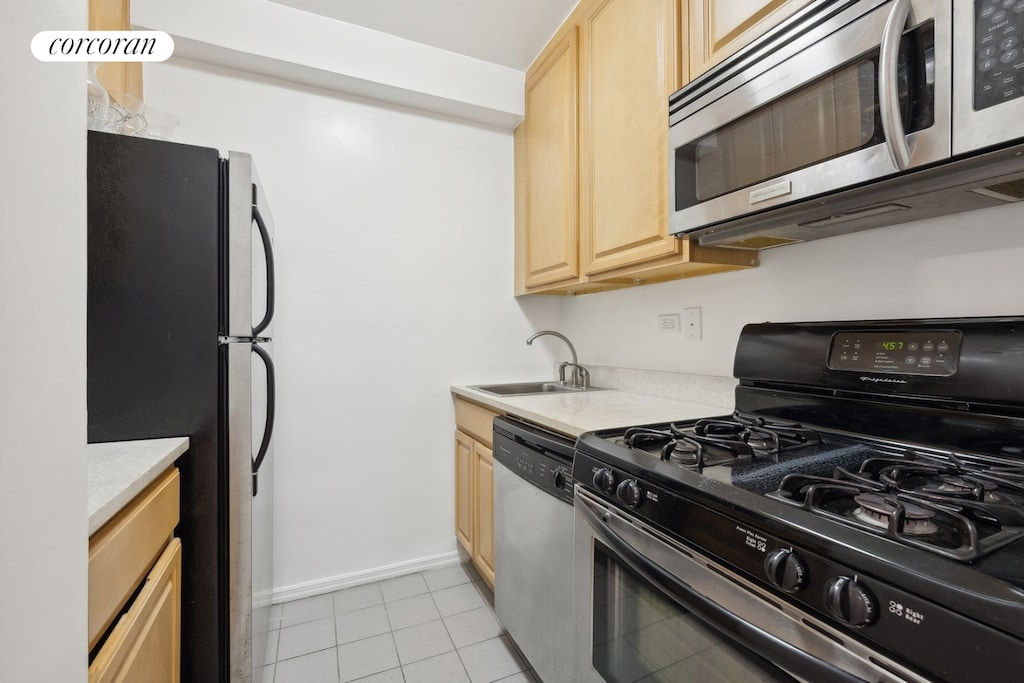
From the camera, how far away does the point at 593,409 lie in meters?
1.60

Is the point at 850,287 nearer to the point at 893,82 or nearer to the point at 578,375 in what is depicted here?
the point at 893,82

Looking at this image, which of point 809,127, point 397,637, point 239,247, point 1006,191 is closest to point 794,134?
point 809,127

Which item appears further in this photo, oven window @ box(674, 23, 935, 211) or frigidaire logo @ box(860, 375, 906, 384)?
frigidaire logo @ box(860, 375, 906, 384)

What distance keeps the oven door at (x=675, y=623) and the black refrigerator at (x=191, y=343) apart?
0.95 metres

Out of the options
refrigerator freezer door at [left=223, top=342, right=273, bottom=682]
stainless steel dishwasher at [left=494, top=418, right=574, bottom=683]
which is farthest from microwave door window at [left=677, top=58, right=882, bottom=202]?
refrigerator freezer door at [left=223, top=342, right=273, bottom=682]

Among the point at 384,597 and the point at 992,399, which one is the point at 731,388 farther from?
the point at 384,597

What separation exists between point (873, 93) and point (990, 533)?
79 cm

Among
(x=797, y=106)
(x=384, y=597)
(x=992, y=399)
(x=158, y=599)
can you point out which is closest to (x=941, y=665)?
(x=992, y=399)

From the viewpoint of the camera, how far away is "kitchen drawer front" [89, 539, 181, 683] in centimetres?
70

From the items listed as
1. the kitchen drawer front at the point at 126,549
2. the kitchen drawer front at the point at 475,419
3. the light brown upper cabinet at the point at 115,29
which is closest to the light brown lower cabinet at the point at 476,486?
the kitchen drawer front at the point at 475,419

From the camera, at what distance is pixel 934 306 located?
1.07 meters

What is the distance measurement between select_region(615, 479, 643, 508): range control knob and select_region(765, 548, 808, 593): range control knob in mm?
291

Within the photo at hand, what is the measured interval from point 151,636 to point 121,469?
340 millimetres

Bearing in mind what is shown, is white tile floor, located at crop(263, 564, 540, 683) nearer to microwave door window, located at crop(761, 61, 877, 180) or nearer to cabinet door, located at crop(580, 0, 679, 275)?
cabinet door, located at crop(580, 0, 679, 275)
